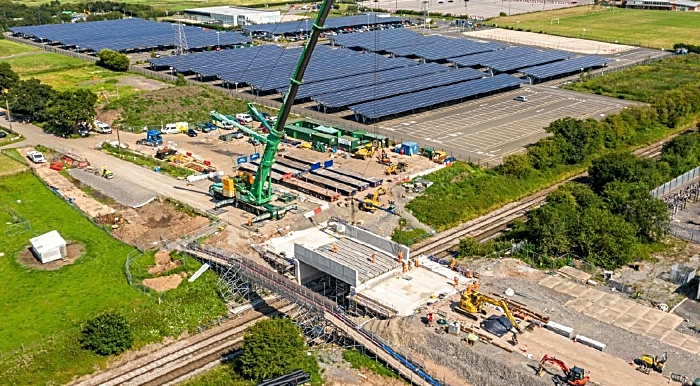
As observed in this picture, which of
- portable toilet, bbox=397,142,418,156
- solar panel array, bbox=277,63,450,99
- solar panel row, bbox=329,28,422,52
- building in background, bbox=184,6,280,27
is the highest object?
building in background, bbox=184,6,280,27

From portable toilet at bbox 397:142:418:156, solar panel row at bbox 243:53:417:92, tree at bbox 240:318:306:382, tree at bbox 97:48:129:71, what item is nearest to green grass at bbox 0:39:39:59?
tree at bbox 97:48:129:71

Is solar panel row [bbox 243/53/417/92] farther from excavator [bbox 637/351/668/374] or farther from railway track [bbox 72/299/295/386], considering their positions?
excavator [bbox 637/351/668/374]

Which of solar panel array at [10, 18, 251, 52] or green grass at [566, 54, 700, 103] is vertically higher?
solar panel array at [10, 18, 251, 52]

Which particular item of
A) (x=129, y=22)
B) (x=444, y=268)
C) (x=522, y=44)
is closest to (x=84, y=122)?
(x=444, y=268)

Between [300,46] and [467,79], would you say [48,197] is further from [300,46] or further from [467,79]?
[300,46]

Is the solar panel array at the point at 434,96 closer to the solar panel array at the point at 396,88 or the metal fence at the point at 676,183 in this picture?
the solar panel array at the point at 396,88

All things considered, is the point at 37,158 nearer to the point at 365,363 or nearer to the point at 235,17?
the point at 365,363

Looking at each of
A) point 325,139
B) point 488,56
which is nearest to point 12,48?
point 325,139
